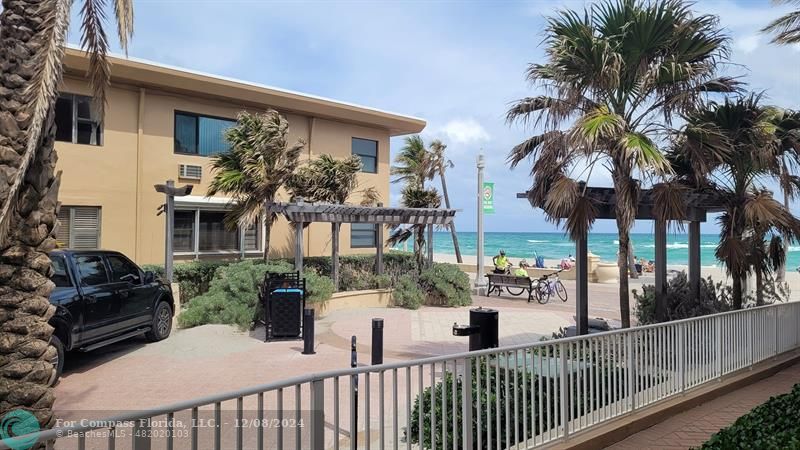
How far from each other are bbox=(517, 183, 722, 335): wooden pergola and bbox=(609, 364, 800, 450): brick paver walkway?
2552 mm

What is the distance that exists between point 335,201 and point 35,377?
12.5 m

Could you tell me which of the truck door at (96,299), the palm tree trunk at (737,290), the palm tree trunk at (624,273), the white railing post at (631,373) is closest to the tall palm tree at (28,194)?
the truck door at (96,299)

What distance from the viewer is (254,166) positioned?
1341cm

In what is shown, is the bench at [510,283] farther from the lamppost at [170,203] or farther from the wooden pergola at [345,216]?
the lamppost at [170,203]

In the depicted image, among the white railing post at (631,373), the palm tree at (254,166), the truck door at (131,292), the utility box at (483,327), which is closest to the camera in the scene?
the white railing post at (631,373)

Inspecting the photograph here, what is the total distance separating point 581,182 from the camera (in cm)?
816

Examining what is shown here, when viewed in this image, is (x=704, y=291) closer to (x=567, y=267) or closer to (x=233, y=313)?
(x=233, y=313)

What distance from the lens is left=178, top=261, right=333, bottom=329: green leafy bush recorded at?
10.9 metres

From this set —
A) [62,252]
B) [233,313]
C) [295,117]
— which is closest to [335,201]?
[295,117]

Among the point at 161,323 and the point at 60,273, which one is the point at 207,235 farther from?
the point at 60,273

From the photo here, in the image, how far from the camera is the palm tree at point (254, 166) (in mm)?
13469

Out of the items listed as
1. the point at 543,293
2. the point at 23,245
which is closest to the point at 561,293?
the point at 543,293

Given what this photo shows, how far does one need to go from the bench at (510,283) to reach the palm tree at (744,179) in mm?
8504

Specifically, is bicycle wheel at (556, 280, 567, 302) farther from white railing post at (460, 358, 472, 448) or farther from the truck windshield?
white railing post at (460, 358, 472, 448)
